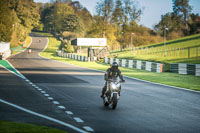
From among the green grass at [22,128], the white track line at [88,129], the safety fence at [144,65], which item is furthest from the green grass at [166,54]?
the green grass at [22,128]

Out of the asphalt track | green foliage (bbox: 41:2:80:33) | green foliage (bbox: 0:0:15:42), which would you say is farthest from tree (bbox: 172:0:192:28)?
the asphalt track

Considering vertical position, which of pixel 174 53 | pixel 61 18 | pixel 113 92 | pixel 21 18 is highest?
pixel 61 18

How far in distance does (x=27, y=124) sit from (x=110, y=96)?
13.8 feet

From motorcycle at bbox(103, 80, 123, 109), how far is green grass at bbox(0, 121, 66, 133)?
401cm

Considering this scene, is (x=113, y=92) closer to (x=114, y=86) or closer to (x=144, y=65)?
(x=114, y=86)

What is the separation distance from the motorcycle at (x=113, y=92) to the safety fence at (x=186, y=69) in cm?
2163

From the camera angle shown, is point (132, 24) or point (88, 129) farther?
point (132, 24)

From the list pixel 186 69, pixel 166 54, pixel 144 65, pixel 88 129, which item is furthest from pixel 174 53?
pixel 88 129

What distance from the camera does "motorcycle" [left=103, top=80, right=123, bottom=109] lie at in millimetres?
12656

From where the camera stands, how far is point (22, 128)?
8914mm

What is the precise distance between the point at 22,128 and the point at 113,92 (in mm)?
4398

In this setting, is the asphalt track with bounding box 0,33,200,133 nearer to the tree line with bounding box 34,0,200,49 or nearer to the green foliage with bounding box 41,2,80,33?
the tree line with bounding box 34,0,200,49

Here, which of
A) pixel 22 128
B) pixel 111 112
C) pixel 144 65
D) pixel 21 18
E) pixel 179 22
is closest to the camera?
pixel 22 128

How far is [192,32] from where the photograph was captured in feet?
428
